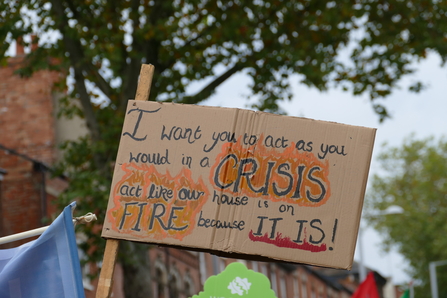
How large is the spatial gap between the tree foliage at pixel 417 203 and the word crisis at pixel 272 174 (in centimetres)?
3813

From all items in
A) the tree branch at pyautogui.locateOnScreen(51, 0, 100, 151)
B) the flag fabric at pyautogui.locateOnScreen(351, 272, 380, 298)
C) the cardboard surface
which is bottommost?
the flag fabric at pyautogui.locateOnScreen(351, 272, 380, 298)

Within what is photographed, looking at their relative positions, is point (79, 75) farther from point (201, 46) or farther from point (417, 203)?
point (417, 203)

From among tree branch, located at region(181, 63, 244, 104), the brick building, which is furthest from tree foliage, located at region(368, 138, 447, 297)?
tree branch, located at region(181, 63, 244, 104)

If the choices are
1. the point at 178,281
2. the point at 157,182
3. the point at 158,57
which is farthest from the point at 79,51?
the point at 178,281

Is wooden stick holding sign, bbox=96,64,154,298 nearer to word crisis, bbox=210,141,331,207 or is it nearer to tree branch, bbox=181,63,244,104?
word crisis, bbox=210,141,331,207

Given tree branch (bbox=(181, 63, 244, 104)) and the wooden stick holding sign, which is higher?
tree branch (bbox=(181, 63, 244, 104))

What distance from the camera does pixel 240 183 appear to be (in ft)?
15.6

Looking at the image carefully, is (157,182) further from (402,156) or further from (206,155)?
(402,156)

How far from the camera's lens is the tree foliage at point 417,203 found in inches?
1679

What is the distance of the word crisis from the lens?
187 inches

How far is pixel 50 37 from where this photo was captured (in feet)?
43.4

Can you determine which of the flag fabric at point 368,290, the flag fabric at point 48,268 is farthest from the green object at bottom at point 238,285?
the flag fabric at point 48,268

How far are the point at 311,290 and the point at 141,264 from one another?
1138 inches

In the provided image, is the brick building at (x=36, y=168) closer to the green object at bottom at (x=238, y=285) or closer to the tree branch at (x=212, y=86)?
the tree branch at (x=212, y=86)
